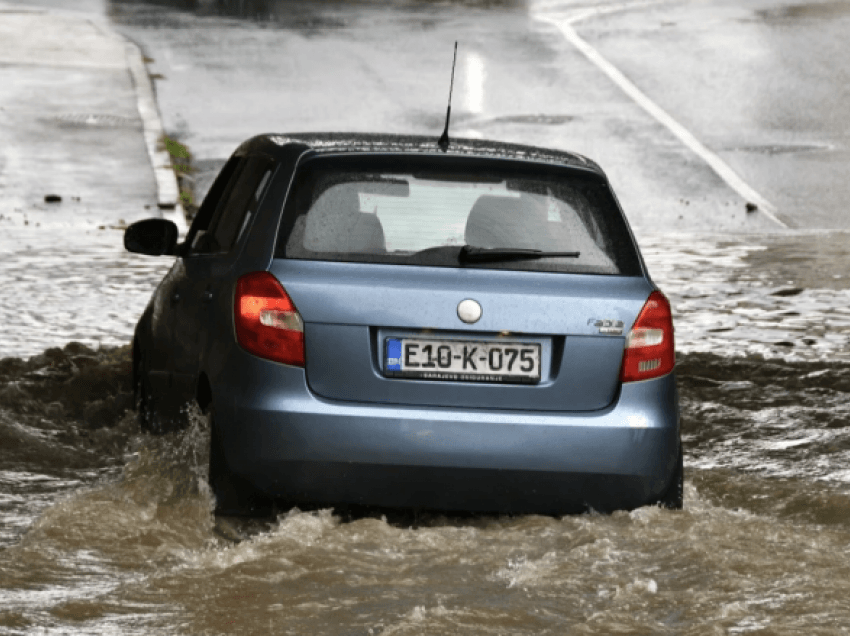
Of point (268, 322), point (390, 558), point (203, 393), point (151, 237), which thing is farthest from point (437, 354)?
point (151, 237)

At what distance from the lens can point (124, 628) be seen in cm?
548

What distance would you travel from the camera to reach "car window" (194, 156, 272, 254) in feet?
21.3

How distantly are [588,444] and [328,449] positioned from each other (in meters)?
0.86

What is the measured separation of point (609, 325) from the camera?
5.96 meters

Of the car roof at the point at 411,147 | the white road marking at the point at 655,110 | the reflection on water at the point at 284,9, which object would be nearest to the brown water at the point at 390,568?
the car roof at the point at 411,147

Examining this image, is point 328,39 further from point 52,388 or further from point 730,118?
point 52,388

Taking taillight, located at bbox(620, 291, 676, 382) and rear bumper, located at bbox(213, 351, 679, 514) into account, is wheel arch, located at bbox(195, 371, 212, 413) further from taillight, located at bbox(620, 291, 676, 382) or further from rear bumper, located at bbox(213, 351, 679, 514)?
taillight, located at bbox(620, 291, 676, 382)

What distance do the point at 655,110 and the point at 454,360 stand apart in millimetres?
16817

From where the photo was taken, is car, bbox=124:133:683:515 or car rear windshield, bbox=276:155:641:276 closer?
car, bbox=124:133:683:515

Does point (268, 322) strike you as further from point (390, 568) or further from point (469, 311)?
point (390, 568)

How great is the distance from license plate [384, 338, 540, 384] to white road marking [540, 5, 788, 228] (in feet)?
36.2

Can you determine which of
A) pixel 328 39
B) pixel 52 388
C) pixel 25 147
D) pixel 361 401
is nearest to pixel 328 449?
pixel 361 401

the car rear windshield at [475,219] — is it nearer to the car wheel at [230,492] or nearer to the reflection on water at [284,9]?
the car wheel at [230,492]

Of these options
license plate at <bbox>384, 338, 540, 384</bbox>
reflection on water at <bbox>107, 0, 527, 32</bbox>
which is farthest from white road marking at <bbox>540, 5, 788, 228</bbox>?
license plate at <bbox>384, 338, 540, 384</bbox>
